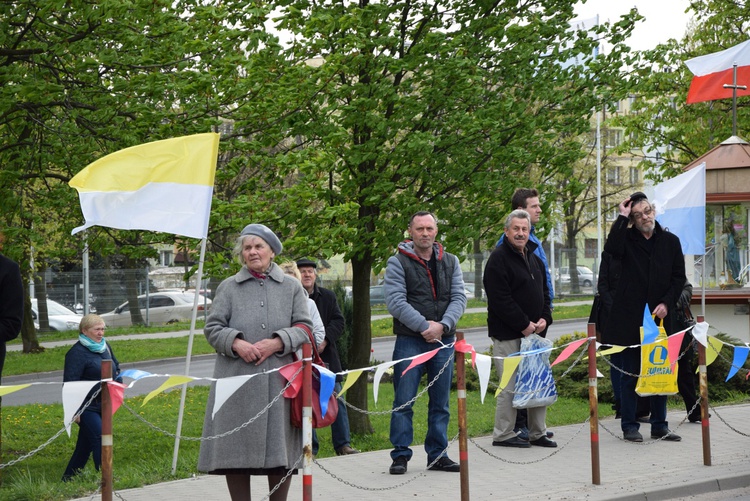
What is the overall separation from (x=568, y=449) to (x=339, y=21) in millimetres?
5104

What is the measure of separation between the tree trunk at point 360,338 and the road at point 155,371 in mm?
5184

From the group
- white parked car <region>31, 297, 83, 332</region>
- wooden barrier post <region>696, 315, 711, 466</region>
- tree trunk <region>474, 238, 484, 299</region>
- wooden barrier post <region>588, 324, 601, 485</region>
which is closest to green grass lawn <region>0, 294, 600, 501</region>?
wooden barrier post <region>696, 315, 711, 466</region>

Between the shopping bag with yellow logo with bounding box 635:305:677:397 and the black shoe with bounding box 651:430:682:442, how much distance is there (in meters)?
0.54

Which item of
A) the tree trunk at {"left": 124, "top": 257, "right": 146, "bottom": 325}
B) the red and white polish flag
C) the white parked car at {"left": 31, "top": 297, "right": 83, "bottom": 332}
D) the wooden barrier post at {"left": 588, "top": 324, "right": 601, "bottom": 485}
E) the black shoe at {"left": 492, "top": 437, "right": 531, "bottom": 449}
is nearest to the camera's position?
the wooden barrier post at {"left": 588, "top": 324, "right": 601, "bottom": 485}

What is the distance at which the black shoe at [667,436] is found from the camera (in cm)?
1012

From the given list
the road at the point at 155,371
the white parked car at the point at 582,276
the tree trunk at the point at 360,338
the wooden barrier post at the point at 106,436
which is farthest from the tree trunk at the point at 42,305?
the wooden barrier post at the point at 106,436

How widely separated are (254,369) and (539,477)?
308 centimetres

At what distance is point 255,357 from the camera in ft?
21.0

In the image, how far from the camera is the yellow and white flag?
8.35 m

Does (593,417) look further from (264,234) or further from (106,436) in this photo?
(106,436)

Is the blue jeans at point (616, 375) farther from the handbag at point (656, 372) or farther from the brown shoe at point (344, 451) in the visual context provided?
the brown shoe at point (344, 451)

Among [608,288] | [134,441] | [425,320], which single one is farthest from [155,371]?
[425,320]

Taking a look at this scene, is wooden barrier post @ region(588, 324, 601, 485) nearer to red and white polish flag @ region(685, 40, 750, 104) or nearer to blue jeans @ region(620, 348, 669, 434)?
blue jeans @ region(620, 348, 669, 434)

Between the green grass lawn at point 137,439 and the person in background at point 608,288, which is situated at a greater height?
the person in background at point 608,288
